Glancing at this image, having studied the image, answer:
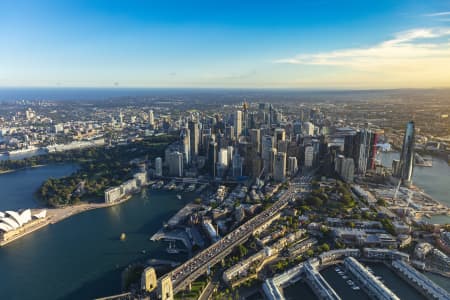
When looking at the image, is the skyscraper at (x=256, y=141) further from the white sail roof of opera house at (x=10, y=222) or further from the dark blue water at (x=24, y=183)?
the white sail roof of opera house at (x=10, y=222)

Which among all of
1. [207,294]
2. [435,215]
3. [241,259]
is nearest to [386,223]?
[435,215]

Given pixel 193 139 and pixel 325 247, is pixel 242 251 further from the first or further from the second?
pixel 193 139

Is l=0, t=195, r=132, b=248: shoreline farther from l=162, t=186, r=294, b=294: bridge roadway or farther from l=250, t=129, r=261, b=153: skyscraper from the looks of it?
l=250, t=129, r=261, b=153: skyscraper

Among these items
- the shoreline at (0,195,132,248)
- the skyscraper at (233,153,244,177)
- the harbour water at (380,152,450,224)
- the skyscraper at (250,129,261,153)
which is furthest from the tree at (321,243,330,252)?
the skyscraper at (250,129,261,153)

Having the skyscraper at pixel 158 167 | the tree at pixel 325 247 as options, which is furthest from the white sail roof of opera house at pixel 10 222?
the tree at pixel 325 247

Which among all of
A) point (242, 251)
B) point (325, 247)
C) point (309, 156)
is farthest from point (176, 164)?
point (325, 247)
